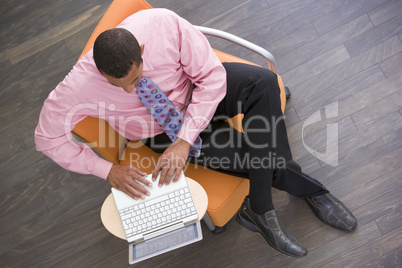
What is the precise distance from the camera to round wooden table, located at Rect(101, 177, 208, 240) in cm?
161

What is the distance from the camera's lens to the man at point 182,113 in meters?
1.66

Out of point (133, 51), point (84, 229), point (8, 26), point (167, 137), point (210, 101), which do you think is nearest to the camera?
point (133, 51)

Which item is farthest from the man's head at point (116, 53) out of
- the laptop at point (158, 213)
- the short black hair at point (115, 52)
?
the laptop at point (158, 213)

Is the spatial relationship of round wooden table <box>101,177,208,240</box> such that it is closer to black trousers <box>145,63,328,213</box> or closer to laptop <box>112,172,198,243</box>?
laptop <box>112,172,198,243</box>

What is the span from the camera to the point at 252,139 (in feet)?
5.77

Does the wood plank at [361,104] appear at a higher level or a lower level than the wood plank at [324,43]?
lower

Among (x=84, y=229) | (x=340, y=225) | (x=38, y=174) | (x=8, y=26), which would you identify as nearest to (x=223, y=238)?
(x=340, y=225)

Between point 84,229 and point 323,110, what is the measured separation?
141cm

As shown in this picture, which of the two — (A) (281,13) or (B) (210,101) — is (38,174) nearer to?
(B) (210,101)

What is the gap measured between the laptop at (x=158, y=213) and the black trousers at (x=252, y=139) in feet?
0.90

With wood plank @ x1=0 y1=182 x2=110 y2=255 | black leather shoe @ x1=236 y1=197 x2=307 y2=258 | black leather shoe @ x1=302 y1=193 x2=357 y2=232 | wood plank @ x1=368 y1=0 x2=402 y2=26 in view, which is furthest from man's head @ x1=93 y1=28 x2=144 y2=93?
wood plank @ x1=368 y1=0 x2=402 y2=26

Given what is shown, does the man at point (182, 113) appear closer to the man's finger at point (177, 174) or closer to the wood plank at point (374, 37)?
the man's finger at point (177, 174)

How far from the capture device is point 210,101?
1747 mm

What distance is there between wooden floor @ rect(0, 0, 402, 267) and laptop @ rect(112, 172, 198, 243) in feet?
2.24
